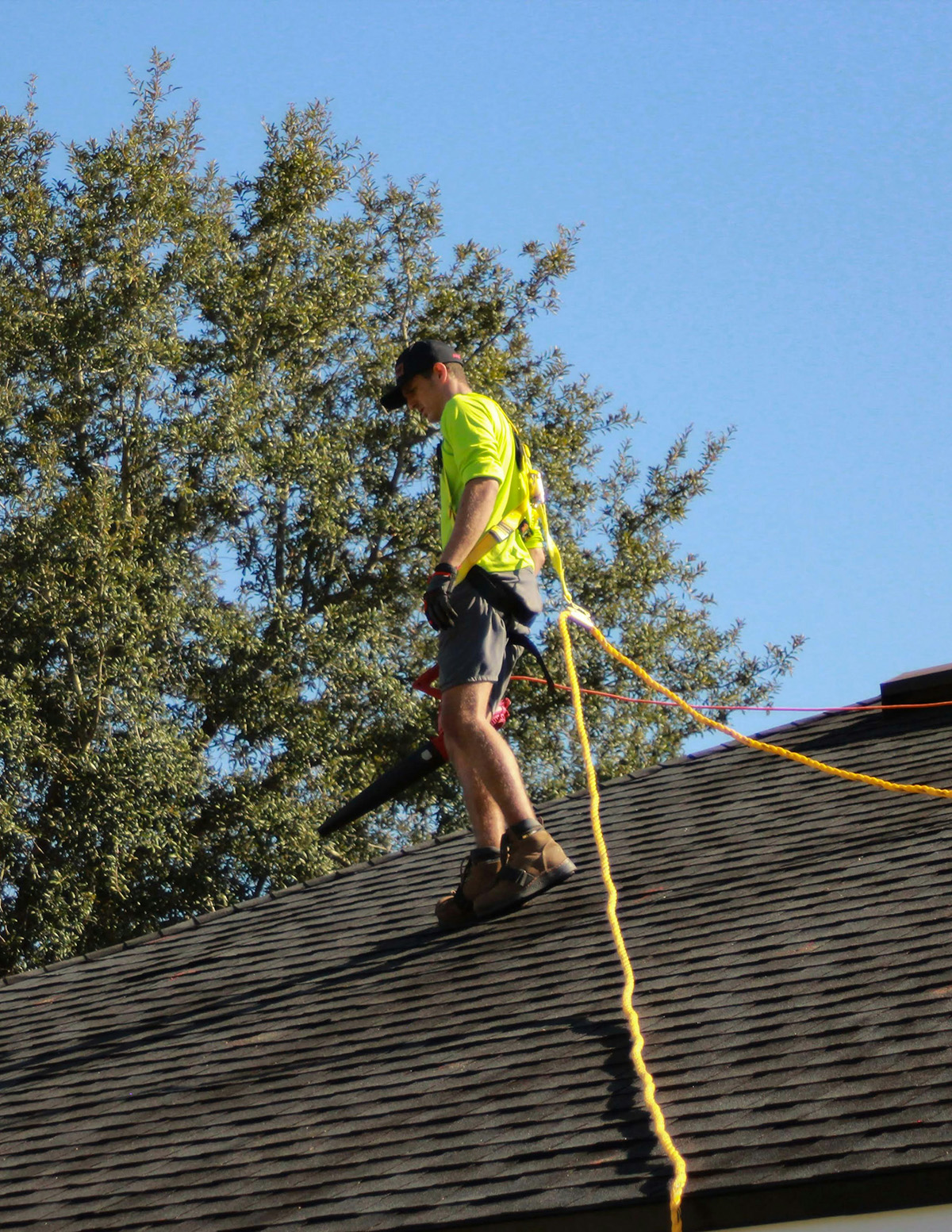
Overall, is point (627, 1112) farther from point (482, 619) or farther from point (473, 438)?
point (473, 438)

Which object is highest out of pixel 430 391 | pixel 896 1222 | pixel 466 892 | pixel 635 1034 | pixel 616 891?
pixel 430 391

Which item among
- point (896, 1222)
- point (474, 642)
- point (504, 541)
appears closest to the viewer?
point (896, 1222)

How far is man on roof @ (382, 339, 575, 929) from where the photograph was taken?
5.00 m

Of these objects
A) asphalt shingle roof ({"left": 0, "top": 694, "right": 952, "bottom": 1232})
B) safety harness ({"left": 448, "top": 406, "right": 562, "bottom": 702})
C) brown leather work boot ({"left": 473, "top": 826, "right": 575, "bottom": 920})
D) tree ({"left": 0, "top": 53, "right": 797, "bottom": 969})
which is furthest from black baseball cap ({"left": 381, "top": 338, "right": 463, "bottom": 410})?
tree ({"left": 0, "top": 53, "right": 797, "bottom": 969})

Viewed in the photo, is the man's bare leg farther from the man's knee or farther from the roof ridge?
the roof ridge

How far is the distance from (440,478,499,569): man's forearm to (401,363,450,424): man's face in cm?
45

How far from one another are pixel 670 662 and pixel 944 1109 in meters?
18.5

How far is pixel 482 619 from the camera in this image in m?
5.12

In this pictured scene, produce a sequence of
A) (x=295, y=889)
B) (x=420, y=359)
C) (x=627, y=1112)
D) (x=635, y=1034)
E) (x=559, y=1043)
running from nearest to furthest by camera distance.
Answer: (x=627, y=1112), (x=635, y=1034), (x=559, y=1043), (x=420, y=359), (x=295, y=889)

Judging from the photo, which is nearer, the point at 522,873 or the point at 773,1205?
the point at 773,1205

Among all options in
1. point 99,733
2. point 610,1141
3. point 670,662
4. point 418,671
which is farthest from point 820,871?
point 670,662

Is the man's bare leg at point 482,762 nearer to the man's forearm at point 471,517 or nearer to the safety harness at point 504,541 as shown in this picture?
the safety harness at point 504,541

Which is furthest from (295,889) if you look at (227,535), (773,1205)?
(227,535)

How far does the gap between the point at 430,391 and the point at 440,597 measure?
102 centimetres
